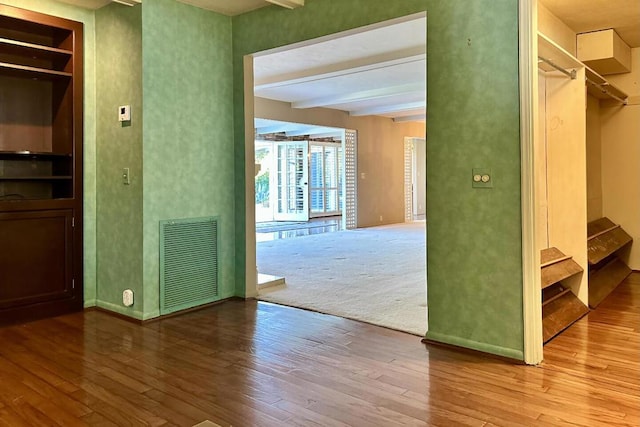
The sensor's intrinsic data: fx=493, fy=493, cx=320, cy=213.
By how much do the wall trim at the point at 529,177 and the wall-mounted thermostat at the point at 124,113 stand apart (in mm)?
2843

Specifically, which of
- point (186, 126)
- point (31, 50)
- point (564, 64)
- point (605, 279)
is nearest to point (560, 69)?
point (564, 64)

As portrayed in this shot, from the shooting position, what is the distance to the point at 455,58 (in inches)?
121

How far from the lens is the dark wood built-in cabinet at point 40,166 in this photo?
3.78 metres

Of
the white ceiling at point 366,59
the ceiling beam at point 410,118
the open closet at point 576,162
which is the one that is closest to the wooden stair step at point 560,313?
the open closet at point 576,162

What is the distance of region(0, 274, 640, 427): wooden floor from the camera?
224cm

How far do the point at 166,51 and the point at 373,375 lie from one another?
2904 mm

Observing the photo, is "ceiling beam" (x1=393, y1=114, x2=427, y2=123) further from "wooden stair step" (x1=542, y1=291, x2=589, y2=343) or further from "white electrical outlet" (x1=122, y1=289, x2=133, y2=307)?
"white electrical outlet" (x1=122, y1=289, x2=133, y2=307)

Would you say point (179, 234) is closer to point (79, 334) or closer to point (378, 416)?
point (79, 334)

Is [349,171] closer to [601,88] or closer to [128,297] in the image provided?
[601,88]

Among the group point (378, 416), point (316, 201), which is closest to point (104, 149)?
point (378, 416)

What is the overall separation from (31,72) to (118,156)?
3.02 feet

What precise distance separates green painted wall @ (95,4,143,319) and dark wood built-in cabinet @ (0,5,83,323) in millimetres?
171

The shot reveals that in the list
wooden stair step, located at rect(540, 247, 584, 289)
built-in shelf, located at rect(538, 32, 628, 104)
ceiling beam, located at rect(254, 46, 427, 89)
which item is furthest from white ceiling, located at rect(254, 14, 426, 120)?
wooden stair step, located at rect(540, 247, 584, 289)

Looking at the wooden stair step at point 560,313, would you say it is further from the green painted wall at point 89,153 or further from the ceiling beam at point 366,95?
the ceiling beam at point 366,95
